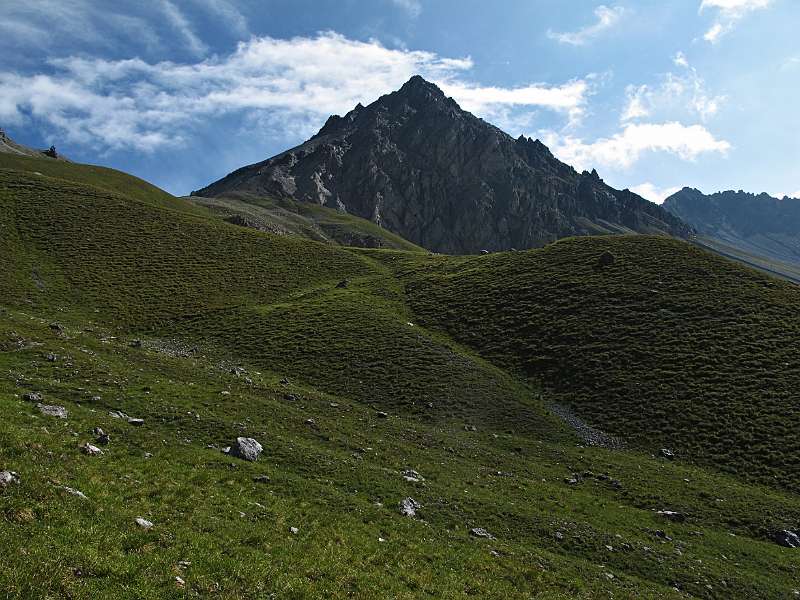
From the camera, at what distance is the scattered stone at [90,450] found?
677 inches

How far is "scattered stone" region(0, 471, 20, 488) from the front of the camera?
12.5m

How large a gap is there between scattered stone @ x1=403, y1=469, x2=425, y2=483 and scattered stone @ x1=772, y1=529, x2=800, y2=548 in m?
17.6

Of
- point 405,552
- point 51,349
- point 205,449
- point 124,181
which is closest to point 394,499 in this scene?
point 405,552

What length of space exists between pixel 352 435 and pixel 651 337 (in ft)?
104

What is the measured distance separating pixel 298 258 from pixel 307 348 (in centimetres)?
3479

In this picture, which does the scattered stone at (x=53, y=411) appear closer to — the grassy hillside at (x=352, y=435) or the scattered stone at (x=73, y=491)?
the grassy hillside at (x=352, y=435)

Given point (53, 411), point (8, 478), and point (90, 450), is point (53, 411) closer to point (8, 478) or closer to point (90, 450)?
point (90, 450)

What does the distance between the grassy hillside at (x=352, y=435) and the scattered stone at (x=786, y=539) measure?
0.47 metres

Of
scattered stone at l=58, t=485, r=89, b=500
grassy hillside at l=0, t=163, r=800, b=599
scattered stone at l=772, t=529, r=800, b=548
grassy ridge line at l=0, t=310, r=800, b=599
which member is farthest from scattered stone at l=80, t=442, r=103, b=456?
scattered stone at l=772, t=529, r=800, b=548

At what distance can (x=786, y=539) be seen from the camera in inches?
923

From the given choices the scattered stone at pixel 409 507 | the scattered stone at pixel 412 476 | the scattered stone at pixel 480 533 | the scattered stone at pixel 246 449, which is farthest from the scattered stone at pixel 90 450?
the scattered stone at pixel 480 533

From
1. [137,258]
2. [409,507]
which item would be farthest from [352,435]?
[137,258]

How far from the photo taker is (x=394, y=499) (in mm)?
20766

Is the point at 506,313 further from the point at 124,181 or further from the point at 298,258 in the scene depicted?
the point at 124,181
